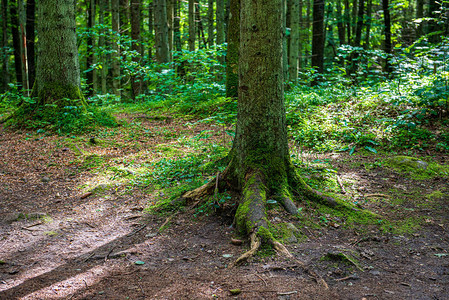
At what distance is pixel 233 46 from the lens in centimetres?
863

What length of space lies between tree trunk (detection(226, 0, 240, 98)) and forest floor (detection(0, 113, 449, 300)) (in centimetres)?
395

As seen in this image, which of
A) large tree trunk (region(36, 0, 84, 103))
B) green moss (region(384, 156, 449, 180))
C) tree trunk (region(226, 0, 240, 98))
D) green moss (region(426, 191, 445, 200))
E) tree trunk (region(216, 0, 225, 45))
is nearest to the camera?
green moss (region(426, 191, 445, 200))

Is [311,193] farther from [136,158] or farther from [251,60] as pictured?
[136,158]

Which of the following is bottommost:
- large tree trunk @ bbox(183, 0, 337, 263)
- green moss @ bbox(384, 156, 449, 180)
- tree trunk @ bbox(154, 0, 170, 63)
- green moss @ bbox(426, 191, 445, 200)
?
green moss @ bbox(426, 191, 445, 200)

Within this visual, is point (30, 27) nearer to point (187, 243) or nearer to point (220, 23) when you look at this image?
point (220, 23)

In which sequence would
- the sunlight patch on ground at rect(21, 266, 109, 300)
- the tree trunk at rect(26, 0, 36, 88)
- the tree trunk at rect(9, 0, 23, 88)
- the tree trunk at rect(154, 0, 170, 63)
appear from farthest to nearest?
the tree trunk at rect(9, 0, 23, 88) → the tree trunk at rect(26, 0, 36, 88) → the tree trunk at rect(154, 0, 170, 63) → the sunlight patch on ground at rect(21, 266, 109, 300)

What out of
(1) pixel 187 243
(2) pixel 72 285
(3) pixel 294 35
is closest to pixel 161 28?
(3) pixel 294 35

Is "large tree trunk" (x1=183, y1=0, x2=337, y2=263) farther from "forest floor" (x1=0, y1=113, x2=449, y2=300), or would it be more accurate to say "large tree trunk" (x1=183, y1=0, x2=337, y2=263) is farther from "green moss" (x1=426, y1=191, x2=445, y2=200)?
"green moss" (x1=426, y1=191, x2=445, y2=200)

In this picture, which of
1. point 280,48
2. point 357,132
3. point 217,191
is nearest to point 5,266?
point 217,191

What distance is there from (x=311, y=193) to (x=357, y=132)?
3.22 metres

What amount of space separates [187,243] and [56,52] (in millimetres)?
6220

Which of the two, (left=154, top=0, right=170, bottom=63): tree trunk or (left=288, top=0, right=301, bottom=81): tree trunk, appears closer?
(left=288, top=0, right=301, bottom=81): tree trunk

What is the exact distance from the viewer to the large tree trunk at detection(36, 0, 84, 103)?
7.28 metres

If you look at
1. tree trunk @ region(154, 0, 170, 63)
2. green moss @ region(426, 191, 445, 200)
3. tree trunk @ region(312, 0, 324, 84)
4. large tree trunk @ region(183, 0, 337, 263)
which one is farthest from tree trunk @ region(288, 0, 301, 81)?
large tree trunk @ region(183, 0, 337, 263)
